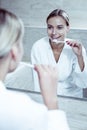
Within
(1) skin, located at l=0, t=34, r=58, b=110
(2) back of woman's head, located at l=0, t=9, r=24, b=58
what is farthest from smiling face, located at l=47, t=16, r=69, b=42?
(2) back of woman's head, located at l=0, t=9, r=24, b=58

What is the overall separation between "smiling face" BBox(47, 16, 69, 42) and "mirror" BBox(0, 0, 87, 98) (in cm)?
2

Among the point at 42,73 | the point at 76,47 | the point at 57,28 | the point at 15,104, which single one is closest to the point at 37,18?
the point at 57,28

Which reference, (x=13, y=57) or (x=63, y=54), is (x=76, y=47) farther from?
(x=13, y=57)

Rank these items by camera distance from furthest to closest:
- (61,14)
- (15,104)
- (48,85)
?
(61,14) < (48,85) < (15,104)

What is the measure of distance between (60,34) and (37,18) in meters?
0.13

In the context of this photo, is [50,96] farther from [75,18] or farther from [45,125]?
[75,18]

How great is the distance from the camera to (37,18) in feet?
3.72

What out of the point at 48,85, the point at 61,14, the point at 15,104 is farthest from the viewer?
the point at 61,14

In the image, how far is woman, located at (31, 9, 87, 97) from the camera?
1.10 meters

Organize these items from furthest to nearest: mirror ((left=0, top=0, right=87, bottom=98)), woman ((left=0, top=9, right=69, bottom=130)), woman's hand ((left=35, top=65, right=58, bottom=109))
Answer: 1. mirror ((left=0, top=0, right=87, bottom=98))
2. woman's hand ((left=35, top=65, right=58, bottom=109))
3. woman ((left=0, top=9, right=69, bottom=130))

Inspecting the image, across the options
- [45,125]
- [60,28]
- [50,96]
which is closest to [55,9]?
[60,28]

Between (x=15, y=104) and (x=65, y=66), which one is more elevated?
(x=15, y=104)

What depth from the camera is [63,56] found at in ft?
3.72

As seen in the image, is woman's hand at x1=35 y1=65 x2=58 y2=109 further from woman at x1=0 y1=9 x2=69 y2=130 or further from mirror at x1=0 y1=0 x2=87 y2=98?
mirror at x1=0 y1=0 x2=87 y2=98
